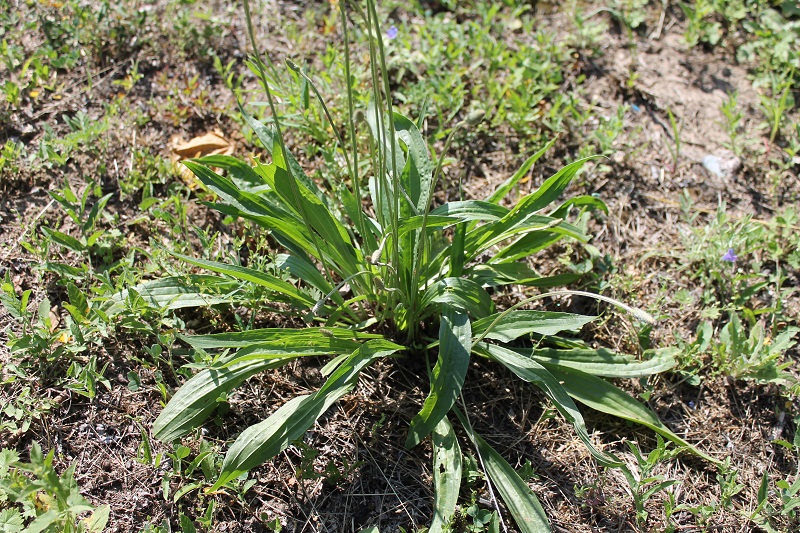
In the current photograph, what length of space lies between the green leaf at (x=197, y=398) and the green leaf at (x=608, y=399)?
108 cm

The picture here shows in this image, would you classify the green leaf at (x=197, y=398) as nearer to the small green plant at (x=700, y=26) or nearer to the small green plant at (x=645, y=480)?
the small green plant at (x=645, y=480)

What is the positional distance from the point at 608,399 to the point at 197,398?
1.40 metres

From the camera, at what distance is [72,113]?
10.6 ft

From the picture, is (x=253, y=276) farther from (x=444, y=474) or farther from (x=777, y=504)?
(x=777, y=504)

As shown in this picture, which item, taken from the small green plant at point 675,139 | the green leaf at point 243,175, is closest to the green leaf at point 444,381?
the green leaf at point 243,175

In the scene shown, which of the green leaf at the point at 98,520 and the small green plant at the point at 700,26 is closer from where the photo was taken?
the green leaf at the point at 98,520

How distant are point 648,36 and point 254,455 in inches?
122

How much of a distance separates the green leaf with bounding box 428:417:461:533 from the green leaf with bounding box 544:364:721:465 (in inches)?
18.4

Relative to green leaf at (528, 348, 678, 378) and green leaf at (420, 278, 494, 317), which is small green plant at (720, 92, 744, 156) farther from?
green leaf at (420, 278, 494, 317)

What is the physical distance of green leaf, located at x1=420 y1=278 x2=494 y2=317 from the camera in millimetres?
2314

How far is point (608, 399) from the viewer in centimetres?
246

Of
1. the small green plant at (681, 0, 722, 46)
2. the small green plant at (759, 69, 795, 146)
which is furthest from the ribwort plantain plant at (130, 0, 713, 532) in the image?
the small green plant at (681, 0, 722, 46)

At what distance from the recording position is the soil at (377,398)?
227cm

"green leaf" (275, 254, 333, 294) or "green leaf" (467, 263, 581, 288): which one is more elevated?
"green leaf" (275, 254, 333, 294)
